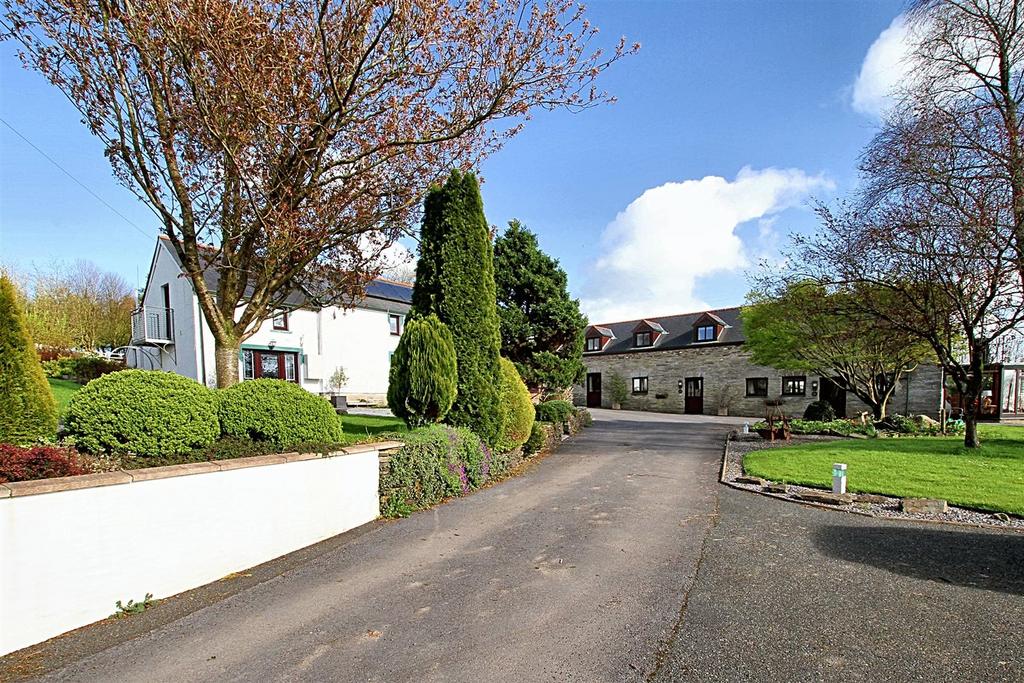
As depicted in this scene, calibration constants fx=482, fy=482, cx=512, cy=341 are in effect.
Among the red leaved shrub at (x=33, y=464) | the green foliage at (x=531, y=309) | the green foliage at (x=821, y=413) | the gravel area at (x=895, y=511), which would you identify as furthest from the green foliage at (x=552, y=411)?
the red leaved shrub at (x=33, y=464)

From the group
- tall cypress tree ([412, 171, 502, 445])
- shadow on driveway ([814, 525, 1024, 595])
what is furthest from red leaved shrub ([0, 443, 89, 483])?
shadow on driveway ([814, 525, 1024, 595])

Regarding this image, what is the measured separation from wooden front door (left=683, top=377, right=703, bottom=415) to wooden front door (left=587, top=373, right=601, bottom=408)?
6.59 m

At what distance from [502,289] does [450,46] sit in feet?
28.5

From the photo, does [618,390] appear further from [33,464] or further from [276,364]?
[33,464]

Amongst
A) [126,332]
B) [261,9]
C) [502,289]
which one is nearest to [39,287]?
[126,332]

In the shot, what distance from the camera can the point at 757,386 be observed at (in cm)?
2833

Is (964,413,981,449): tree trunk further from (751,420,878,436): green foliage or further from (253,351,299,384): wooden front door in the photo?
(253,351,299,384): wooden front door

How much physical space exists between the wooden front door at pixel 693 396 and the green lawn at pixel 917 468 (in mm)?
16249

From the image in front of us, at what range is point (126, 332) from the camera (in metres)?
31.7

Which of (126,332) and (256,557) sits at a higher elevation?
(126,332)

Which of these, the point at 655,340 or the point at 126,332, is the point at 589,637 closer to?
the point at 655,340

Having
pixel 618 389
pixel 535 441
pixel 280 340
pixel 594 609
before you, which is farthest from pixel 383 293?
pixel 594 609

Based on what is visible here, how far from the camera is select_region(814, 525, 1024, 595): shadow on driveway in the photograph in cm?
461

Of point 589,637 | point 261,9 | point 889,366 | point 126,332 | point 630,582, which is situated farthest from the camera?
point 126,332
